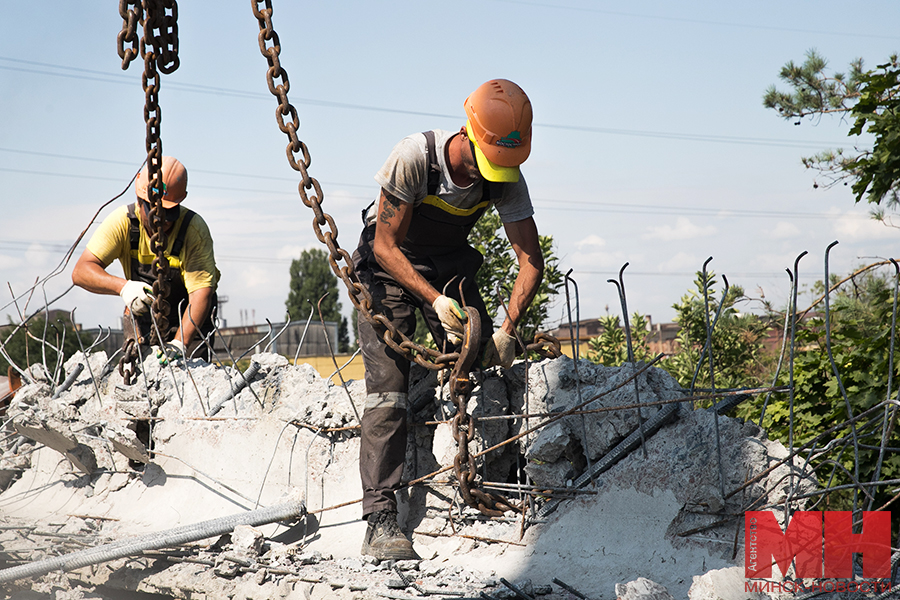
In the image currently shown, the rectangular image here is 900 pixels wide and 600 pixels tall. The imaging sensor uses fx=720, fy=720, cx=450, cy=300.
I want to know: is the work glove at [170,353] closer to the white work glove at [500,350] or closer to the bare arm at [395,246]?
the bare arm at [395,246]

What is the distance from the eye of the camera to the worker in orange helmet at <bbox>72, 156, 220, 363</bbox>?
457cm

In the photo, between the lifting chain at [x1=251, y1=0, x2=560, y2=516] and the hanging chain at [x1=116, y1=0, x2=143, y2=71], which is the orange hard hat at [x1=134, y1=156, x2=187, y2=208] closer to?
the hanging chain at [x1=116, y1=0, x2=143, y2=71]

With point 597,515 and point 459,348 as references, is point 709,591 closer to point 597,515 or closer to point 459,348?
point 597,515

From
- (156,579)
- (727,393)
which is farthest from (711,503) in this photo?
(156,579)

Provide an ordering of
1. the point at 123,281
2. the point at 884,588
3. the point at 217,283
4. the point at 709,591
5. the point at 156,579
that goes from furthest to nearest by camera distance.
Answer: the point at 217,283 → the point at 123,281 → the point at 156,579 → the point at 884,588 → the point at 709,591

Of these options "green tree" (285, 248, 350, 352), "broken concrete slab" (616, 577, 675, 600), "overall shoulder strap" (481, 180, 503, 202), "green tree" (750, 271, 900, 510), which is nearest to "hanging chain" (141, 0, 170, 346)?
"overall shoulder strap" (481, 180, 503, 202)

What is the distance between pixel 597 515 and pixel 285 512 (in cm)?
144

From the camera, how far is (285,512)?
11.1ft

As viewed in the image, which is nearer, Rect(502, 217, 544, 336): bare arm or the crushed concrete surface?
the crushed concrete surface

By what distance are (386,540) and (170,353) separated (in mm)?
2149

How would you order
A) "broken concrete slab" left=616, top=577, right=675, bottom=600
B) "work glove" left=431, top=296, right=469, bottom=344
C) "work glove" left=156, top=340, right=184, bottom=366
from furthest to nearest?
"work glove" left=156, top=340, right=184, bottom=366
"work glove" left=431, top=296, right=469, bottom=344
"broken concrete slab" left=616, top=577, right=675, bottom=600

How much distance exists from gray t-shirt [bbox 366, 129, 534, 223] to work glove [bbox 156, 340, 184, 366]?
208 cm

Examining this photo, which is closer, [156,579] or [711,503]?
[711,503]

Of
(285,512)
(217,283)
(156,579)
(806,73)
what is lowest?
(156,579)
